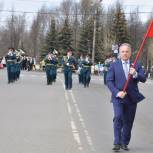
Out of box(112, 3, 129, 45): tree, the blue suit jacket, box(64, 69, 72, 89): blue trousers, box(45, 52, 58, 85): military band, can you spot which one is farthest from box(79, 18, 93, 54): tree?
the blue suit jacket

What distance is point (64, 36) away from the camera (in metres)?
87.9

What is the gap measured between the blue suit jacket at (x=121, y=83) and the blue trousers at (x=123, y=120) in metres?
0.10

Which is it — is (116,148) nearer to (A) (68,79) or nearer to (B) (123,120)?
(B) (123,120)

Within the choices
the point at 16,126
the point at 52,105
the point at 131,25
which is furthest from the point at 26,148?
the point at 131,25

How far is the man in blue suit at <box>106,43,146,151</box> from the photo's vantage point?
10.8 meters

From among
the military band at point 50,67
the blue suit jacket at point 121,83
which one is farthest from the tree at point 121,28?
the blue suit jacket at point 121,83

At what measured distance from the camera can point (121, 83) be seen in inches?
430

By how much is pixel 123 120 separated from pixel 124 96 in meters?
0.49

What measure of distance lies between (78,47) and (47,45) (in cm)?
433

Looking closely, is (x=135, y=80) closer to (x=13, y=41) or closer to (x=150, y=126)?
(x=150, y=126)

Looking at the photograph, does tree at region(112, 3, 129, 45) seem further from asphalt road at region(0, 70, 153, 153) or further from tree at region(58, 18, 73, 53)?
asphalt road at region(0, 70, 153, 153)

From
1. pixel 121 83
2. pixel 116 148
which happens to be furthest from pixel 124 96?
pixel 116 148

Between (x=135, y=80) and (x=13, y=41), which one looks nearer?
(x=135, y=80)

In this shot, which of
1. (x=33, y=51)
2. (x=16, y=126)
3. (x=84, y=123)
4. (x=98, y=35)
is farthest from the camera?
(x=33, y=51)
